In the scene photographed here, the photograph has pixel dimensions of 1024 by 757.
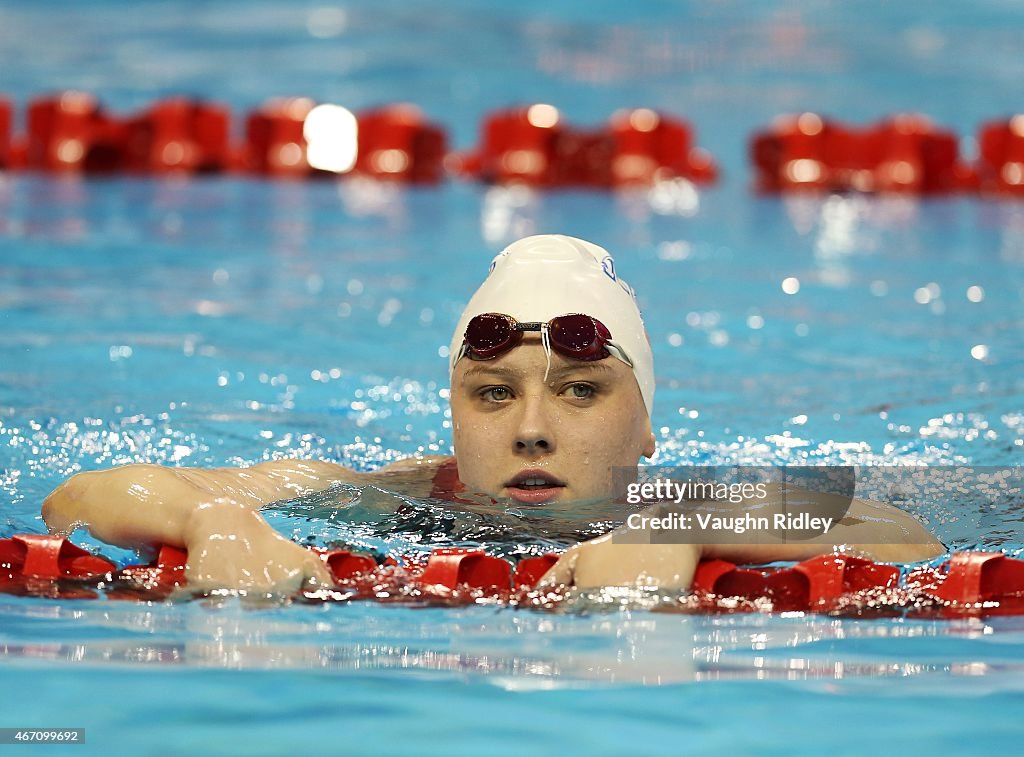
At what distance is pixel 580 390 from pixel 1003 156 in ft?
34.9

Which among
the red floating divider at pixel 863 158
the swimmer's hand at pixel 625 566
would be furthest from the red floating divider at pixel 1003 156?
the swimmer's hand at pixel 625 566

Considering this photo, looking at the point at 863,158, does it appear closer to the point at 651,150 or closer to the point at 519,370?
the point at 651,150

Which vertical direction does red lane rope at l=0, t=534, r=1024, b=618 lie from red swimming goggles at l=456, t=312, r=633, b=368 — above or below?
below

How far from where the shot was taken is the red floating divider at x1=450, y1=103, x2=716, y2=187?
43.5 ft

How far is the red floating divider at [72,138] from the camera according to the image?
13086 millimetres

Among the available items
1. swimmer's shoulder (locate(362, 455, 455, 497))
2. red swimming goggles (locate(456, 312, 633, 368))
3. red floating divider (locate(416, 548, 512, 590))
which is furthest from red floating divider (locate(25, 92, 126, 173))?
red floating divider (locate(416, 548, 512, 590))

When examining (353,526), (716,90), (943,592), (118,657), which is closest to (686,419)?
(353,526)

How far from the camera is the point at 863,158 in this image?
43.5 feet

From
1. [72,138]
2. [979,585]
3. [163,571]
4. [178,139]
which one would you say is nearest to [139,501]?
[163,571]

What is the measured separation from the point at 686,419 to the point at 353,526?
195 cm

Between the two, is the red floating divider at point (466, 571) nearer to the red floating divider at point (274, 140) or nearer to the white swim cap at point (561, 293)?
the white swim cap at point (561, 293)

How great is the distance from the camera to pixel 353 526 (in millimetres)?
3506

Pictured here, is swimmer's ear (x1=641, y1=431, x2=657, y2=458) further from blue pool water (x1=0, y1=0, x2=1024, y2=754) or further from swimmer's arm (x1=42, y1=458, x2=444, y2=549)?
swimmer's arm (x1=42, y1=458, x2=444, y2=549)

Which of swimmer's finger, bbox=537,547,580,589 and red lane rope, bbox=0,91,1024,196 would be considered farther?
red lane rope, bbox=0,91,1024,196
